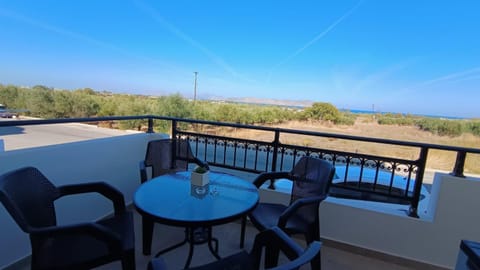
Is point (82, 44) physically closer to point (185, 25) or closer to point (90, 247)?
point (185, 25)

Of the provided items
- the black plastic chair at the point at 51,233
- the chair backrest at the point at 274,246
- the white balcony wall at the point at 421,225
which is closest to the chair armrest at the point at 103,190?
the black plastic chair at the point at 51,233

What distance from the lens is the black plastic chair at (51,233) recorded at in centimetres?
107

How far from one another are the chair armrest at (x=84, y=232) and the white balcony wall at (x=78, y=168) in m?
0.85

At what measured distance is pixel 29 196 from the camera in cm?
125

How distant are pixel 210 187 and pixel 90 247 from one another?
781 mm

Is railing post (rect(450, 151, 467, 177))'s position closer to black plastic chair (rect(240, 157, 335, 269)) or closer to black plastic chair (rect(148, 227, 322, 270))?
black plastic chair (rect(240, 157, 335, 269))

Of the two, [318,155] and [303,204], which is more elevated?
[318,155]

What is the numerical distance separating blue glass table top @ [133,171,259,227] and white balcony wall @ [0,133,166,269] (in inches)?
32.9

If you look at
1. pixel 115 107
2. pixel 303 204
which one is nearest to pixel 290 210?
pixel 303 204

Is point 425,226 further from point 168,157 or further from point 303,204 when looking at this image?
point 168,157

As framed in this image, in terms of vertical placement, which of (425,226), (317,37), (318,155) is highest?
(317,37)

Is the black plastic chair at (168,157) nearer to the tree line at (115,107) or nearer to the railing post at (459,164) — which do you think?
the railing post at (459,164)

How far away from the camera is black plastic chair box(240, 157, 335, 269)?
5.10 ft

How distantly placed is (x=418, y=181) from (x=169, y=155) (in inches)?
92.5
